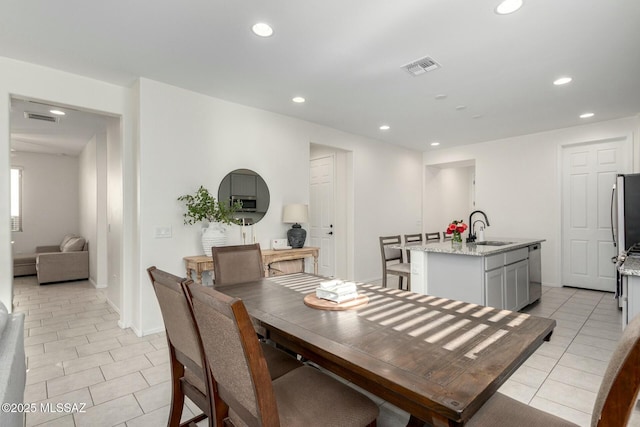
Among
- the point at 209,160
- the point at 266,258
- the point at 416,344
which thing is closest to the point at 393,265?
the point at 266,258

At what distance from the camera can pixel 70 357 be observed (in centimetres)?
276

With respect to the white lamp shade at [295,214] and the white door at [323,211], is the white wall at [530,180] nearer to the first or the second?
the white door at [323,211]

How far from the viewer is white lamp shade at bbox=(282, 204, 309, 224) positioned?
4148 mm

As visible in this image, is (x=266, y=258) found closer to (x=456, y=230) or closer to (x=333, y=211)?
(x=456, y=230)

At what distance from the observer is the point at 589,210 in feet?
16.4

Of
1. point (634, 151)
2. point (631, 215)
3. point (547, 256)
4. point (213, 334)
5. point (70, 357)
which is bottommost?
point (70, 357)

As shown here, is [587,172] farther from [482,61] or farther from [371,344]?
[371,344]

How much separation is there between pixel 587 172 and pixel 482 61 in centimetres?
363

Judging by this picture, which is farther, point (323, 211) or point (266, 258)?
point (323, 211)

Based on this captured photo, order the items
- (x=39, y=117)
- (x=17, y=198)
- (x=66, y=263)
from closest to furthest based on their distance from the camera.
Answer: (x=39, y=117) → (x=66, y=263) → (x=17, y=198)

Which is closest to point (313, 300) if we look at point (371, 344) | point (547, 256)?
point (371, 344)

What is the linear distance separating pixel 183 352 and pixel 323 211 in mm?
4661

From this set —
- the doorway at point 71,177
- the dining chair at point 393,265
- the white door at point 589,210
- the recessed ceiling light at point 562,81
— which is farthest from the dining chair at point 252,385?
the white door at point 589,210

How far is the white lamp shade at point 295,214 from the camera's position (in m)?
4.15
